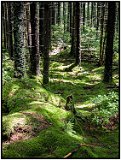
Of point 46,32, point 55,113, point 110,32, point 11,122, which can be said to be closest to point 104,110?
point 55,113

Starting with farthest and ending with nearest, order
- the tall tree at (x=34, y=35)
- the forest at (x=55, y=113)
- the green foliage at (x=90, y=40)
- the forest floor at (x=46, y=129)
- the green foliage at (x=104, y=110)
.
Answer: the green foliage at (x=90, y=40), the tall tree at (x=34, y=35), the green foliage at (x=104, y=110), the forest at (x=55, y=113), the forest floor at (x=46, y=129)

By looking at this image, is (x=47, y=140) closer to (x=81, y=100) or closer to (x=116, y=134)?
(x=116, y=134)

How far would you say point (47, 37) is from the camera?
15.1 metres

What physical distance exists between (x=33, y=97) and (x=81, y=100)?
12.4ft

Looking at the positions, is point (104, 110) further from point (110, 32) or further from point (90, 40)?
point (90, 40)

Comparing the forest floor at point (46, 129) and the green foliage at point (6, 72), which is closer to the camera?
the forest floor at point (46, 129)

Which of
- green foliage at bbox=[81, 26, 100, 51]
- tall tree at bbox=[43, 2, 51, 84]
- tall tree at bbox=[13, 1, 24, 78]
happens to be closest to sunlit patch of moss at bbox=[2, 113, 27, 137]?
tall tree at bbox=[13, 1, 24, 78]

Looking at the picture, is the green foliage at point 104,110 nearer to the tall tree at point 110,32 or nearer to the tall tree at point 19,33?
the tall tree at point 19,33

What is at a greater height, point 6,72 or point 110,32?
point 110,32

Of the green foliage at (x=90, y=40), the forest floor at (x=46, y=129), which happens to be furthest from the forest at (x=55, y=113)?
the green foliage at (x=90, y=40)

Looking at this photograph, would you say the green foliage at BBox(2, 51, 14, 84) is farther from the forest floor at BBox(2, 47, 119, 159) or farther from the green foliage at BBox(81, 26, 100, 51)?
the green foliage at BBox(81, 26, 100, 51)

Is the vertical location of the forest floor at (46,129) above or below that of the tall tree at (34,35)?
below

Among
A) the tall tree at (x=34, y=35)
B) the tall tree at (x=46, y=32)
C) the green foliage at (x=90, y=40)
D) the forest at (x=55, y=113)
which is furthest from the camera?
the green foliage at (x=90, y=40)

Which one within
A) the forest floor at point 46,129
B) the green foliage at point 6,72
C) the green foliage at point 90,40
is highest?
the green foliage at point 90,40
